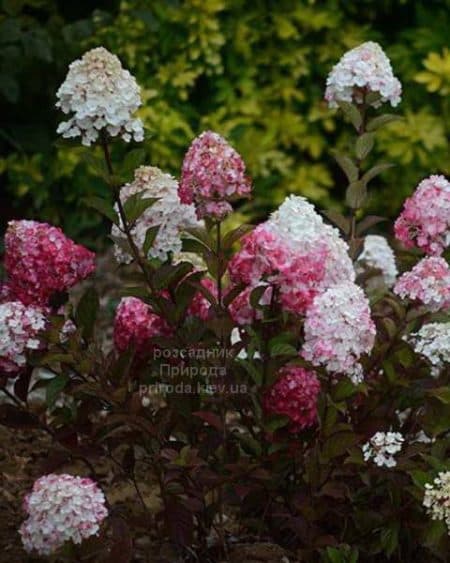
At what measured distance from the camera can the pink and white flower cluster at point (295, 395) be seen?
245 cm

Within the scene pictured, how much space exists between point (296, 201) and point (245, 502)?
72 centimetres

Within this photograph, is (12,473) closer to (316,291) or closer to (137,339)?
(137,339)

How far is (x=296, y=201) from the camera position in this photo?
7.59ft

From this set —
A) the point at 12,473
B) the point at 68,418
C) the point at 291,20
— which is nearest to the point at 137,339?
the point at 68,418

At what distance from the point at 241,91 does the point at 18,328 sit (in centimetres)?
307

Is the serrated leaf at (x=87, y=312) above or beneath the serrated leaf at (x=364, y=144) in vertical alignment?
beneath

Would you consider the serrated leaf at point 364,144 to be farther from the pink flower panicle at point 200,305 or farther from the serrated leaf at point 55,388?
the serrated leaf at point 55,388

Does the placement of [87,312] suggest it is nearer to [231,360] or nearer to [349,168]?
[231,360]

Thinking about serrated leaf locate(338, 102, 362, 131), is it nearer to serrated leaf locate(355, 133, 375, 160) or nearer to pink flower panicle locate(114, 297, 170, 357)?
serrated leaf locate(355, 133, 375, 160)

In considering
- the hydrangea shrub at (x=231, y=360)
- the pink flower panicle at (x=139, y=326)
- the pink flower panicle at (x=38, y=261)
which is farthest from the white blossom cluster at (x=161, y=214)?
the pink flower panicle at (x=139, y=326)

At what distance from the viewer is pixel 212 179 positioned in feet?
7.39

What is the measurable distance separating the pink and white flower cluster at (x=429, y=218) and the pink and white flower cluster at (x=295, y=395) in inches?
14.8

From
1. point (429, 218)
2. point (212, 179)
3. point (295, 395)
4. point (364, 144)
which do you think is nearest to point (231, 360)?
point (295, 395)

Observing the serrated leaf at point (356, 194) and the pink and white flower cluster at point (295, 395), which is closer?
the pink and white flower cluster at point (295, 395)
